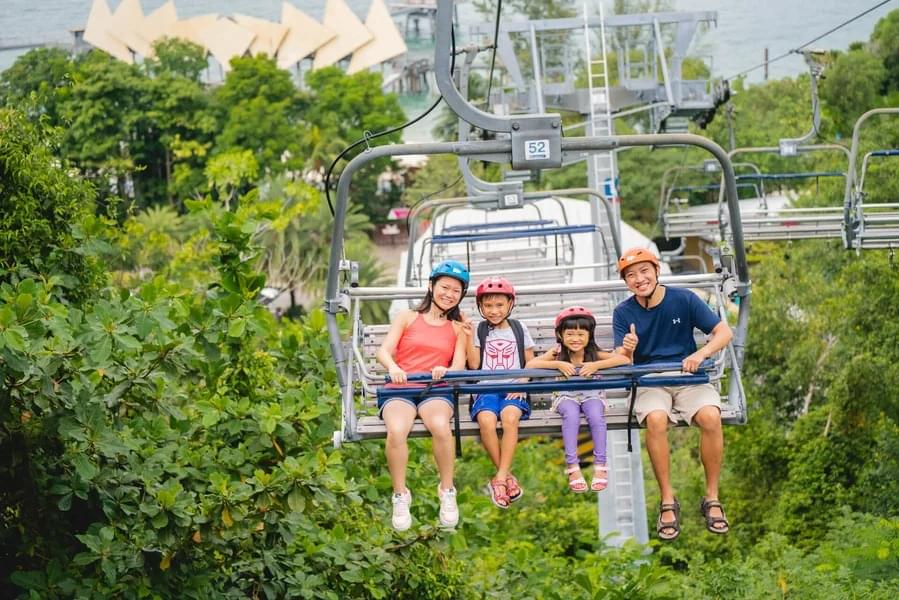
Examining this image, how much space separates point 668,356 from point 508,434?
813mm

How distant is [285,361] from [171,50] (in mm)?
43612

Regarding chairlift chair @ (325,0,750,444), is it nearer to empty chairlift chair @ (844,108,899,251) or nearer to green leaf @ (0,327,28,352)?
green leaf @ (0,327,28,352)

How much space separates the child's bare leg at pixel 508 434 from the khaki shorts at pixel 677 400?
0.53 metres

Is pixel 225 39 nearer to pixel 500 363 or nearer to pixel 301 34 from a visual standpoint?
pixel 301 34

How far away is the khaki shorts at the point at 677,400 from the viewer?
620cm

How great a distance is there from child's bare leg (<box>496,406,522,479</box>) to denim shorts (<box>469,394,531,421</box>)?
34 millimetres

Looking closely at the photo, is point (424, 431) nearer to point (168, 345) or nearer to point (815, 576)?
point (168, 345)

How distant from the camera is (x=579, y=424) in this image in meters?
6.28

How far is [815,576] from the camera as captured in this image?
11453mm

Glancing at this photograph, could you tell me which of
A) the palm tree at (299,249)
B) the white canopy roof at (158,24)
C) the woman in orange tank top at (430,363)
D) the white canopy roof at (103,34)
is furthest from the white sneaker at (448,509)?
the white canopy roof at (103,34)

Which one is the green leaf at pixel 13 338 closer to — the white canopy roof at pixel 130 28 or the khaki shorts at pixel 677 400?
the khaki shorts at pixel 677 400

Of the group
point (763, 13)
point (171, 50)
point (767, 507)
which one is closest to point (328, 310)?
point (767, 507)

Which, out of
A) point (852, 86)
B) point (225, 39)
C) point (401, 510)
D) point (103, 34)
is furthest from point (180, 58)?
point (401, 510)

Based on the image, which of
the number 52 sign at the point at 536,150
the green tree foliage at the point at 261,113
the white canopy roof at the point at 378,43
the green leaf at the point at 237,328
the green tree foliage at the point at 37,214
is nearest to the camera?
the number 52 sign at the point at 536,150
